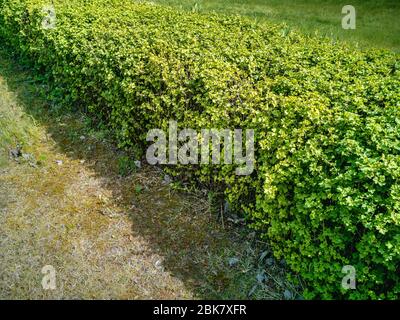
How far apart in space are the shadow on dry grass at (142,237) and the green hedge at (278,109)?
1.38 feet

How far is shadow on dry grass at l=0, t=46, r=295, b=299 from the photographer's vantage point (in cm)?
470

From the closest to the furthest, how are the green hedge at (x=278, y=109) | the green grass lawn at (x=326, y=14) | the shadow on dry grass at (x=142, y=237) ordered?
the green hedge at (x=278, y=109) → the shadow on dry grass at (x=142, y=237) → the green grass lawn at (x=326, y=14)

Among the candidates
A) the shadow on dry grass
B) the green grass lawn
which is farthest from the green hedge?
the green grass lawn

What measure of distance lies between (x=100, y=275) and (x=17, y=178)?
240 cm

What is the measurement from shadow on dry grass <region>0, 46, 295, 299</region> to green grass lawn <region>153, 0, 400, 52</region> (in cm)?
527

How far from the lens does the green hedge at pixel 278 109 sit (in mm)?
3768

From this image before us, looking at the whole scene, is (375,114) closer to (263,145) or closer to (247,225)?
(263,145)

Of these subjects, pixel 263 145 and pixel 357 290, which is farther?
pixel 263 145

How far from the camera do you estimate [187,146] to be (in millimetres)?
5418

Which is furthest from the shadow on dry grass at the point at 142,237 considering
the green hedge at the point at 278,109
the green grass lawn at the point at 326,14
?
the green grass lawn at the point at 326,14

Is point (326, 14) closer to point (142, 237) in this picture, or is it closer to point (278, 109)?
point (278, 109)

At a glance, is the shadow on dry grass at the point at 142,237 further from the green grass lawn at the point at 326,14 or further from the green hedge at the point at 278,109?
the green grass lawn at the point at 326,14

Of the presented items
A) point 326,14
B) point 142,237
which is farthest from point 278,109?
point 326,14
